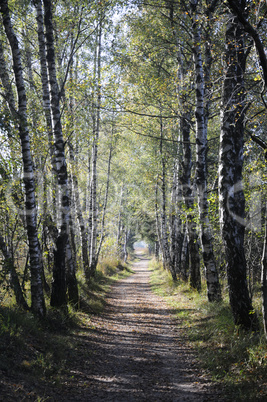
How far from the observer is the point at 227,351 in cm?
569

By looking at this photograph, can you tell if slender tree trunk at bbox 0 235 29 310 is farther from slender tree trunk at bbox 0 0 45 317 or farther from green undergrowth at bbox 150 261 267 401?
green undergrowth at bbox 150 261 267 401

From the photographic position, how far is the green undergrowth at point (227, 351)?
15.0 ft

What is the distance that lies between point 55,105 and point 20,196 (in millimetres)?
3170

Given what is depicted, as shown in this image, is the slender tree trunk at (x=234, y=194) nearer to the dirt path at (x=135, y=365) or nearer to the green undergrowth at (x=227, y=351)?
the green undergrowth at (x=227, y=351)

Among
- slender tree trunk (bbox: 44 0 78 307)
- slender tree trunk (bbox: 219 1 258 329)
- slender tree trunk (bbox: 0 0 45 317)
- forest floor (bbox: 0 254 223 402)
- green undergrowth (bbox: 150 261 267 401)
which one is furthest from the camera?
slender tree trunk (bbox: 44 0 78 307)

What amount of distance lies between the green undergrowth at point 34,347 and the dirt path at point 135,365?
32 centimetres

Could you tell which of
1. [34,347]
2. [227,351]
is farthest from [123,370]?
[227,351]

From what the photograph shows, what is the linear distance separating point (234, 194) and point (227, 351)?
3112mm

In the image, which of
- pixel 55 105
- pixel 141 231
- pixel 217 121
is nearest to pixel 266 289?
pixel 55 105

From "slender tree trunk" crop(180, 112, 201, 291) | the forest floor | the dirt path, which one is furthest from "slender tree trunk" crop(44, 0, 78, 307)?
"slender tree trunk" crop(180, 112, 201, 291)

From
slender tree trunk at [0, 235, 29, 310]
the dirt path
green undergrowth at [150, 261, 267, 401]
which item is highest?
slender tree trunk at [0, 235, 29, 310]

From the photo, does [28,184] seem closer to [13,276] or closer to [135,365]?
[13,276]

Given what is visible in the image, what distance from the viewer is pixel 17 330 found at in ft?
18.9

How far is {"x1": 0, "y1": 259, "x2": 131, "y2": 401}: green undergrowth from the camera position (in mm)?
4617
